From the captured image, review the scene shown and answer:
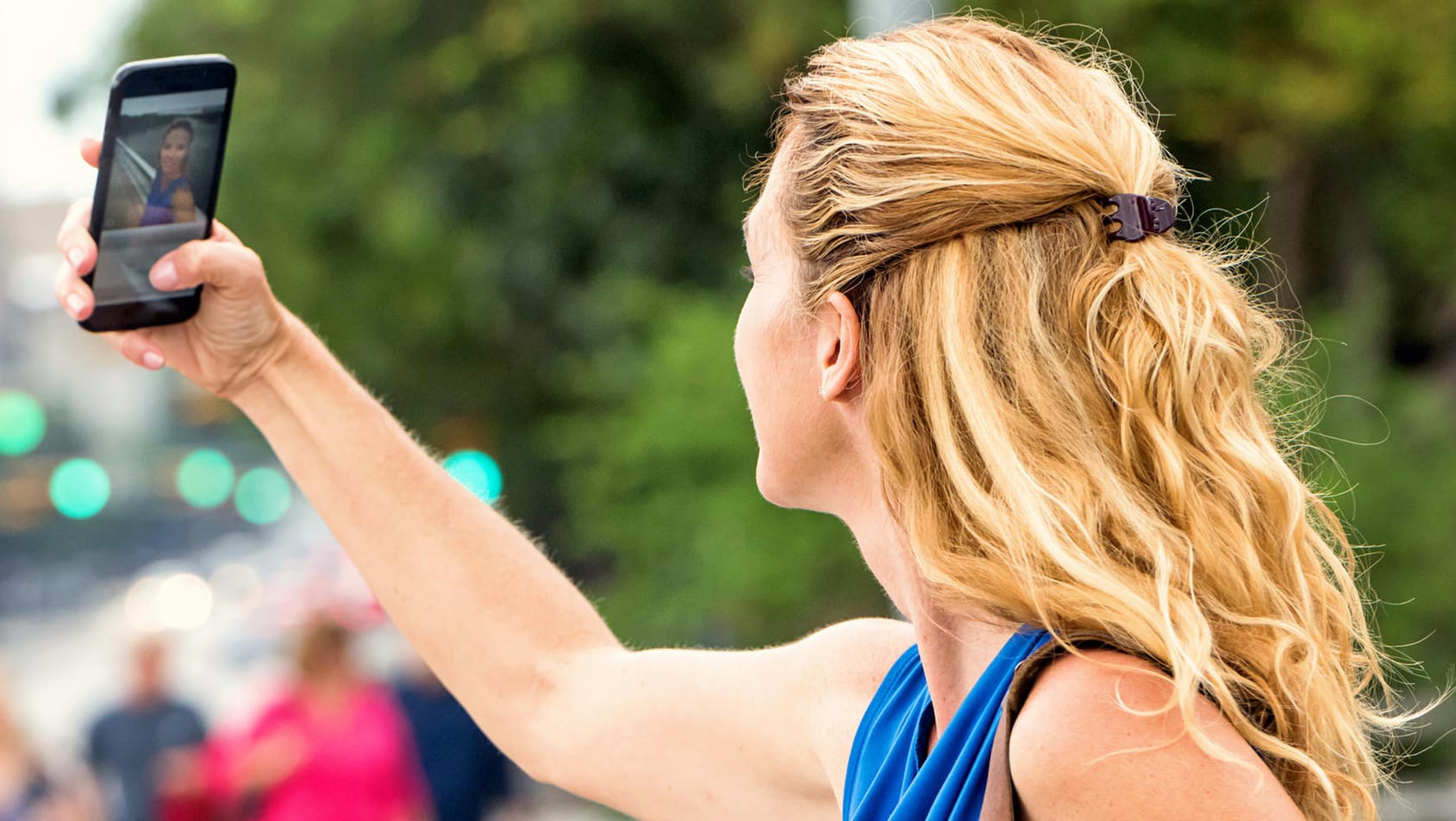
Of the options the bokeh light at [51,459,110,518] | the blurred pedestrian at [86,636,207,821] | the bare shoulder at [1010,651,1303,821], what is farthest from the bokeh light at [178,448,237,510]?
the bare shoulder at [1010,651,1303,821]

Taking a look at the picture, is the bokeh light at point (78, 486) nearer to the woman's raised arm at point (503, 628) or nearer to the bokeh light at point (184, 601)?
the bokeh light at point (184, 601)

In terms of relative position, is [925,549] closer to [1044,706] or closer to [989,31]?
[1044,706]

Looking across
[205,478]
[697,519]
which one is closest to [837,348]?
[697,519]

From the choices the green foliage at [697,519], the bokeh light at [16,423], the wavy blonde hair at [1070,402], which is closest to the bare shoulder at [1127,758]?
the wavy blonde hair at [1070,402]

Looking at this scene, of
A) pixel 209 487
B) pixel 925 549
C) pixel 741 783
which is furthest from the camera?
pixel 209 487

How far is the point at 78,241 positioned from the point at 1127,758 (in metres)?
1.36

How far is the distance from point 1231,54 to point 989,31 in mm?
5842

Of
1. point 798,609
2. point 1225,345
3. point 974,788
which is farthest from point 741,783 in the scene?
point 798,609

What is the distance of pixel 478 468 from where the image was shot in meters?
13.4

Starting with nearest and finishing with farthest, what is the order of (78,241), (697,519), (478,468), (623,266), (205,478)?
(78,241), (697,519), (623,266), (478,468), (205,478)

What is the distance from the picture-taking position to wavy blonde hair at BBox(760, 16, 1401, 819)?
1378 mm

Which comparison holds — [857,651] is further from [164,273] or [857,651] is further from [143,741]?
[143,741]

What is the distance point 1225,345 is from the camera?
146 centimetres

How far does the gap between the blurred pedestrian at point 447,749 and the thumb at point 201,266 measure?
18.1 ft
